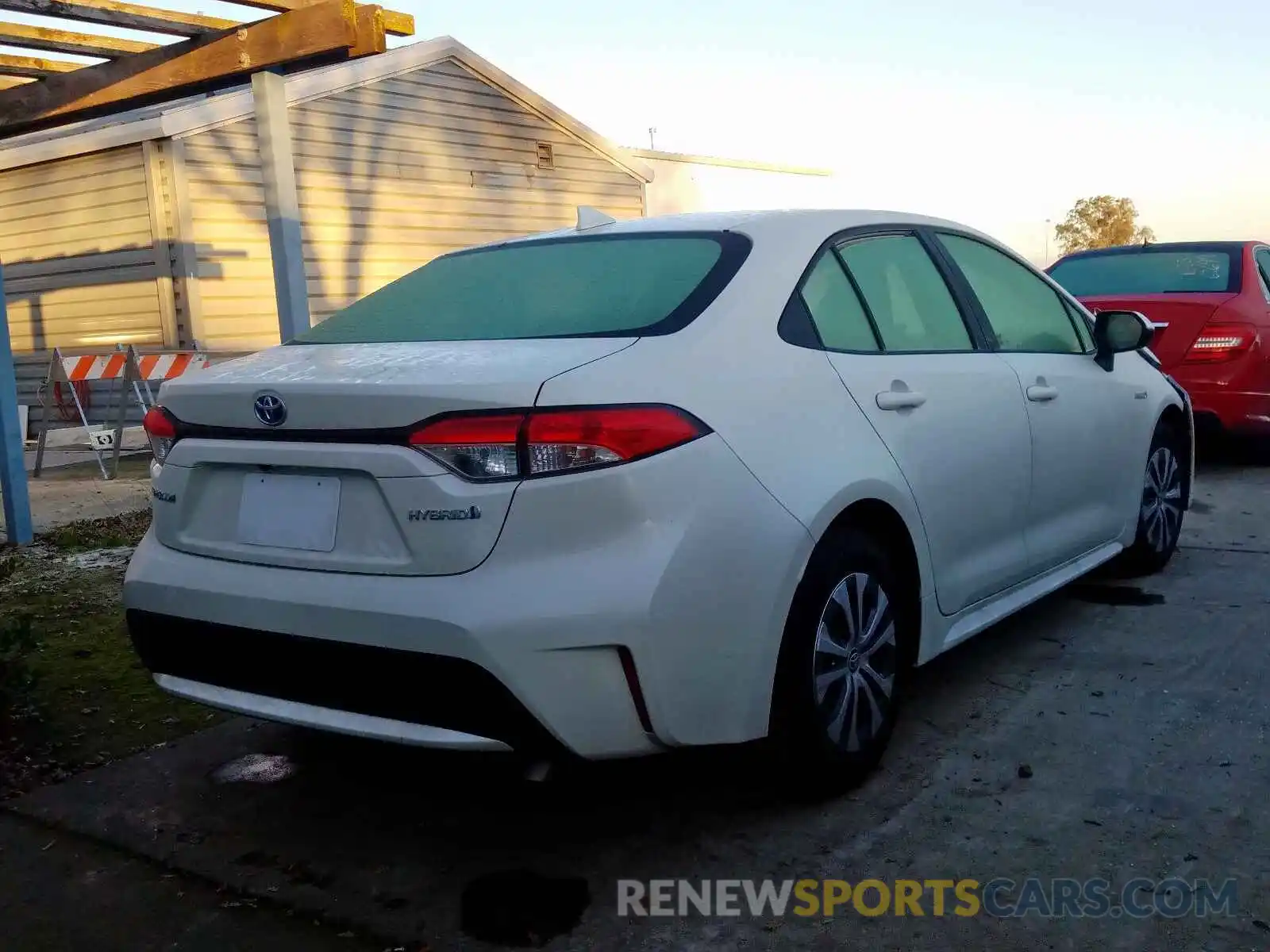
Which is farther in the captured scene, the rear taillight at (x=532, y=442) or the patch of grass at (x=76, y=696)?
the patch of grass at (x=76, y=696)

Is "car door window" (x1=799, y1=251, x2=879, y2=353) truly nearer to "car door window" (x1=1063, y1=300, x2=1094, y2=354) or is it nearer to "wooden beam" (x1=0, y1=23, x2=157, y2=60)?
"car door window" (x1=1063, y1=300, x2=1094, y2=354)

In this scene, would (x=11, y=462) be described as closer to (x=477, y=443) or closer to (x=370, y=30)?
(x=370, y=30)

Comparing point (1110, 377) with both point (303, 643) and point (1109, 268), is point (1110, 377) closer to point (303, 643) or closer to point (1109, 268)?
point (303, 643)

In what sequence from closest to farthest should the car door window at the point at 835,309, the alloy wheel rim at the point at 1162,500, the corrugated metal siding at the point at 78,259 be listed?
the car door window at the point at 835,309 → the alloy wheel rim at the point at 1162,500 → the corrugated metal siding at the point at 78,259

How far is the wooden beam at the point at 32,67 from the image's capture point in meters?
6.41

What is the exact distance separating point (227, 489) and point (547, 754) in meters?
1.02

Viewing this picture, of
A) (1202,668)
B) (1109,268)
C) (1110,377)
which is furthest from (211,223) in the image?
(1202,668)

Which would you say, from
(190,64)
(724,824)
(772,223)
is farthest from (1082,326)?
(190,64)

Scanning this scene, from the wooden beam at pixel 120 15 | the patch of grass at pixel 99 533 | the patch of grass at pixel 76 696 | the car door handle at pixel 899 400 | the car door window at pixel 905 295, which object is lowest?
the patch of grass at pixel 99 533

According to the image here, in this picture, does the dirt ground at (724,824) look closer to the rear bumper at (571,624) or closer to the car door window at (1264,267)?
the rear bumper at (571,624)

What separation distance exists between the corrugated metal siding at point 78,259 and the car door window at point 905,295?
10141 millimetres

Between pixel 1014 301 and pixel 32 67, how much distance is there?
5355 mm

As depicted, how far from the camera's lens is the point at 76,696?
4.12m

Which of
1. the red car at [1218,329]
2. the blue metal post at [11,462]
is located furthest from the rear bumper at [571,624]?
the red car at [1218,329]
